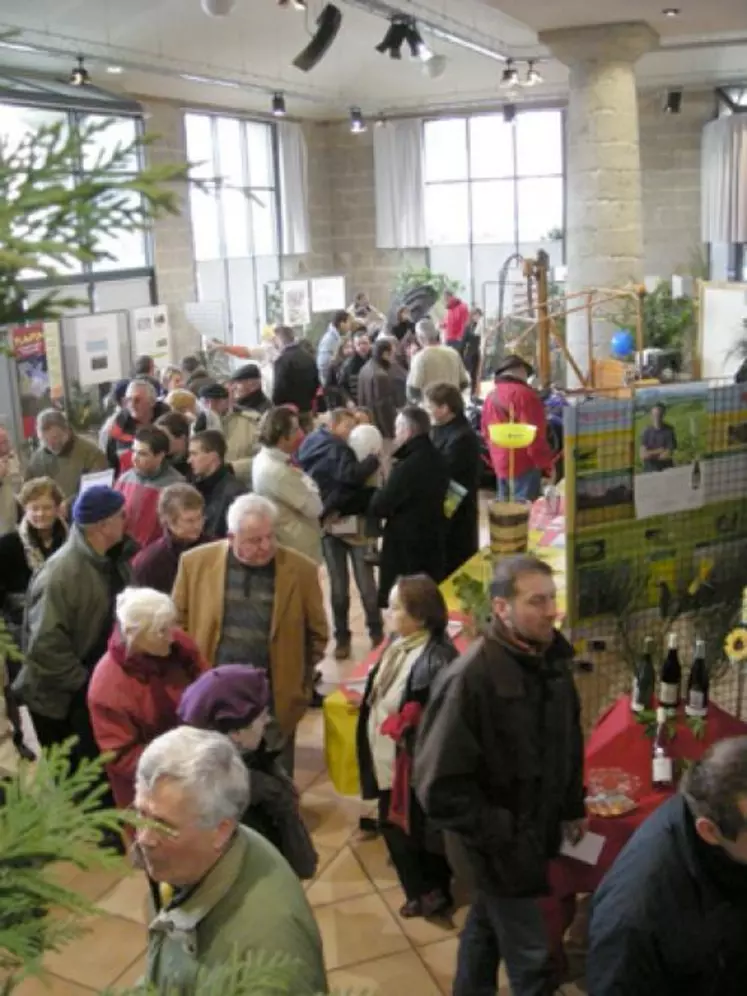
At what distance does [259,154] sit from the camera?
1673 cm

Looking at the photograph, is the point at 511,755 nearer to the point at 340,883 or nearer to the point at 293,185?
the point at 340,883

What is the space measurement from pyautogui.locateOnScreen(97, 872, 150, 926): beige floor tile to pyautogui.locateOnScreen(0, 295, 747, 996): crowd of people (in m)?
0.35

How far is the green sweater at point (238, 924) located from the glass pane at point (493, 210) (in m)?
16.4

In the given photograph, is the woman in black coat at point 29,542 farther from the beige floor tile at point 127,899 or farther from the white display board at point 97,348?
the white display board at point 97,348

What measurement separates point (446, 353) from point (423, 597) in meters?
5.63

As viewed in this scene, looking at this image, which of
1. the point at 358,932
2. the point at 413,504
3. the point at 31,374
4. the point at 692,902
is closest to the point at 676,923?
the point at 692,902

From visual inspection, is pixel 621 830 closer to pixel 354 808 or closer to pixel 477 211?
pixel 354 808

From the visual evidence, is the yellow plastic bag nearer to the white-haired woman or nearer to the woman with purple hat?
the white-haired woman

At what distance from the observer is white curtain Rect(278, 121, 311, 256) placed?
17.0m

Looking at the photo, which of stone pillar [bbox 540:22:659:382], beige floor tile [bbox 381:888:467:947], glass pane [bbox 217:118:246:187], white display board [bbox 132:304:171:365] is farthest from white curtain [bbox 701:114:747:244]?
beige floor tile [bbox 381:888:467:947]

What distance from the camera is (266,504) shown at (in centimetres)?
388

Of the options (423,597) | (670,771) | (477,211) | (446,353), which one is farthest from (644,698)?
(477,211)

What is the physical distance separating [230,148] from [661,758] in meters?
14.1

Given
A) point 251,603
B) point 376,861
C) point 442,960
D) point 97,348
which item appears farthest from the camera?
point 97,348
